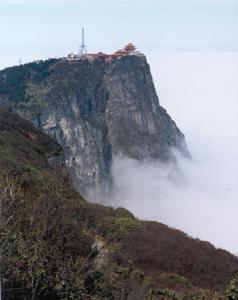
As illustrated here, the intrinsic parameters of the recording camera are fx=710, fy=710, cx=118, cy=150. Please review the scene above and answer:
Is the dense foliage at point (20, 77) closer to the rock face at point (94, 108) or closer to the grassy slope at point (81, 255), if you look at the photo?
the rock face at point (94, 108)

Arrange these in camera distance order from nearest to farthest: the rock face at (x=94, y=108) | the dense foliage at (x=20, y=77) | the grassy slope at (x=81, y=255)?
the grassy slope at (x=81, y=255)
the rock face at (x=94, y=108)
the dense foliage at (x=20, y=77)

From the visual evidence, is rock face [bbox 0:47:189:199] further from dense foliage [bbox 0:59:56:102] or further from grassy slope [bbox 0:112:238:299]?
grassy slope [bbox 0:112:238:299]

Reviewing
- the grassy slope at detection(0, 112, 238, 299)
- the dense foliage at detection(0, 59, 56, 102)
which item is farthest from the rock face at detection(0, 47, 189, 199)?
the grassy slope at detection(0, 112, 238, 299)

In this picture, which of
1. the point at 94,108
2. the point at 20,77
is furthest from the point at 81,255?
the point at 20,77

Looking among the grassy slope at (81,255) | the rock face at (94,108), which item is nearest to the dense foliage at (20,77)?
the rock face at (94,108)

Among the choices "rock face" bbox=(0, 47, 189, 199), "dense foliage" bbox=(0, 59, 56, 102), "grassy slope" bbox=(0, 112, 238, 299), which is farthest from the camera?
"dense foliage" bbox=(0, 59, 56, 102)

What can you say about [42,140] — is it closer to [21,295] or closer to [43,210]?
[43,210]

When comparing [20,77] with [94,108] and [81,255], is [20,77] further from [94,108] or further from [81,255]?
[81,255]

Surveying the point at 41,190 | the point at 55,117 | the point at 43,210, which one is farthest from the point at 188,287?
the point at 55,117
